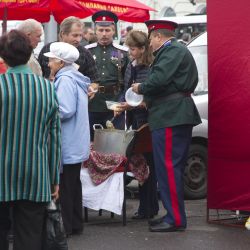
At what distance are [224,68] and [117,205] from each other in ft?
5.33

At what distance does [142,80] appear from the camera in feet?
27.4

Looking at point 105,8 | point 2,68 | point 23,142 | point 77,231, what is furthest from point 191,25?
point 23,142

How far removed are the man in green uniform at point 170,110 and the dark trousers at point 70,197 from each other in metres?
0.73

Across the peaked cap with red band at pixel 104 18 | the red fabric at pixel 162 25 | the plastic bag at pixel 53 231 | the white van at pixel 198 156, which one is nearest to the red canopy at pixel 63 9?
the peaked cap with red band at pixel 104 18

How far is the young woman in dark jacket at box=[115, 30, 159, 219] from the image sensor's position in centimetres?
827

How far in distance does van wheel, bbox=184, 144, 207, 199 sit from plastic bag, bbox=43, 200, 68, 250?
436 cm

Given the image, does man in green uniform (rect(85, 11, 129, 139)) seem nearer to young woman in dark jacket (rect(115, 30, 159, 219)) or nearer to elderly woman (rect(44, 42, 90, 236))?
young woman in dark jacket (rect(115, 30, 159, 219))

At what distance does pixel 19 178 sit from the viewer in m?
5.12

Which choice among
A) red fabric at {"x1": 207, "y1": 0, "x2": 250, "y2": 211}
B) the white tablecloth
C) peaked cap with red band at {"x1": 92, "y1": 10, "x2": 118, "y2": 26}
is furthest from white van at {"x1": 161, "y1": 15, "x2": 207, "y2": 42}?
the white tablecloth

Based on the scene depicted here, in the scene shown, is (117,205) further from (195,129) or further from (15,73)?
(15,73)

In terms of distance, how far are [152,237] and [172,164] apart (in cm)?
68

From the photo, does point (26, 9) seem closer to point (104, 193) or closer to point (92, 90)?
point (92, 90)

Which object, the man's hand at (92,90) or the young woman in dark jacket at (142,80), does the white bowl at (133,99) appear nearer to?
the young woman in dark jacket at (142,80)

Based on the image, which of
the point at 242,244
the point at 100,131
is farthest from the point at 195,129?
the point at 242,244
